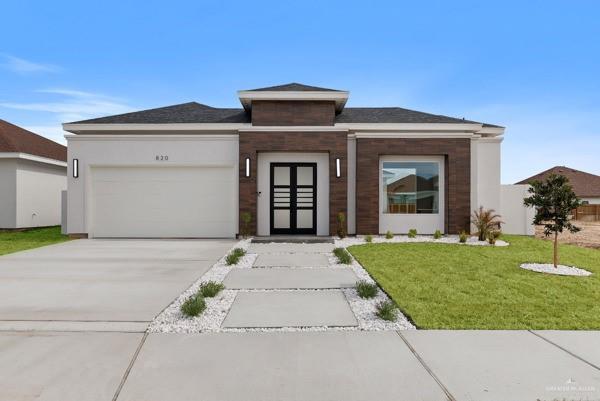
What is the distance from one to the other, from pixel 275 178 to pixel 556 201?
8530 millimetres

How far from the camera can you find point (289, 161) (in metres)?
13.1

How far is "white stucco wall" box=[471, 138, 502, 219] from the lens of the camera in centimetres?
1398

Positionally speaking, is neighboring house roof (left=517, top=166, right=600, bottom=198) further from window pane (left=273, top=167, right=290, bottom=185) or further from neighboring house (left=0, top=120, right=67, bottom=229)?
neighboring house (left=0, top=120, right=67, bottom=229)

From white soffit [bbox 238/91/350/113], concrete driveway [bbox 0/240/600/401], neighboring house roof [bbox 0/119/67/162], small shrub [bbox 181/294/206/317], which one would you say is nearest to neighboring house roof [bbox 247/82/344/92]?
white soffit [bbox 238/91/350/113]

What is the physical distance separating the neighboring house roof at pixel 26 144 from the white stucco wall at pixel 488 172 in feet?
64.9

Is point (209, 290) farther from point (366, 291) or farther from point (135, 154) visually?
point (135, 154)

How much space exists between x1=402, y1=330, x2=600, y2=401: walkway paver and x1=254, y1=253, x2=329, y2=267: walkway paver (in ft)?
14.3

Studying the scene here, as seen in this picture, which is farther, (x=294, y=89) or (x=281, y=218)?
(x=294, y=89)

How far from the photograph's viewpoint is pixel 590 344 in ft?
11.8

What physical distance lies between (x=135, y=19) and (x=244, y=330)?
15019mm

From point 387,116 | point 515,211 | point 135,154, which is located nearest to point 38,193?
point 135,154

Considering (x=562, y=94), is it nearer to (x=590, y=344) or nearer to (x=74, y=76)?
(x=590, y=344)

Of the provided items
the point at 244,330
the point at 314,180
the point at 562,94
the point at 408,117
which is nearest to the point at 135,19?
the point at 314,180

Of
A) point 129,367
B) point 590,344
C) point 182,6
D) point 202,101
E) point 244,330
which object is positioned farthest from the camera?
point 202,101
